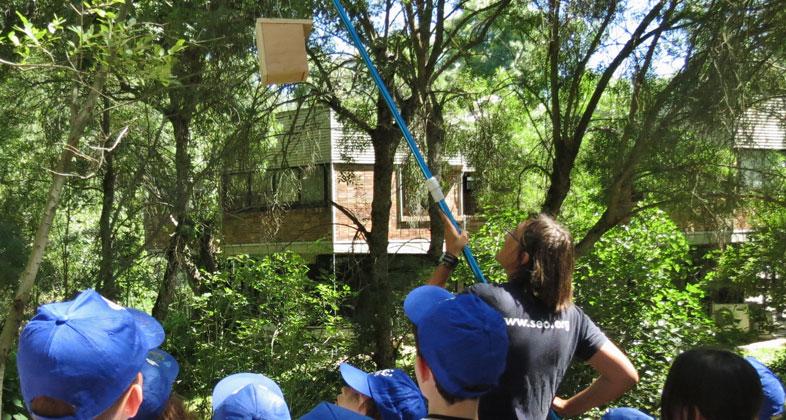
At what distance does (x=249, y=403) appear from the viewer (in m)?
1.94

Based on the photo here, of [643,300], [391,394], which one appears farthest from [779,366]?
[391,394]

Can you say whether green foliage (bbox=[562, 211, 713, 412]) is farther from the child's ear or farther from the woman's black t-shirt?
the child's ear

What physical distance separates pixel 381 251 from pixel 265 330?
1450mm

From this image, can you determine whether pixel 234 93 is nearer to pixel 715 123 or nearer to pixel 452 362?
pixel 715 123

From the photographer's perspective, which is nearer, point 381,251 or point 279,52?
point 279,52

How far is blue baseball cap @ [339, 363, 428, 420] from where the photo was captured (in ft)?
7.95

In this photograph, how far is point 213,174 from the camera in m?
6.60

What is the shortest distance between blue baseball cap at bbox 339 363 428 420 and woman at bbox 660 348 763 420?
0.83 meters

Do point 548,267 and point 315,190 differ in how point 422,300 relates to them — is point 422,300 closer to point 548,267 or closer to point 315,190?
point 548,267

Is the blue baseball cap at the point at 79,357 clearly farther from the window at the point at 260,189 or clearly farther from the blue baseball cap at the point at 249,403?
the window at the point at 260,189

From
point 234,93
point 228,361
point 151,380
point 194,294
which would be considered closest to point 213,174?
point 234,93

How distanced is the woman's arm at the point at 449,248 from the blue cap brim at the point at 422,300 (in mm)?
493

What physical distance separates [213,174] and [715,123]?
4056mm

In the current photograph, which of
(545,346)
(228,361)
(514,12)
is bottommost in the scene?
(228,361)
